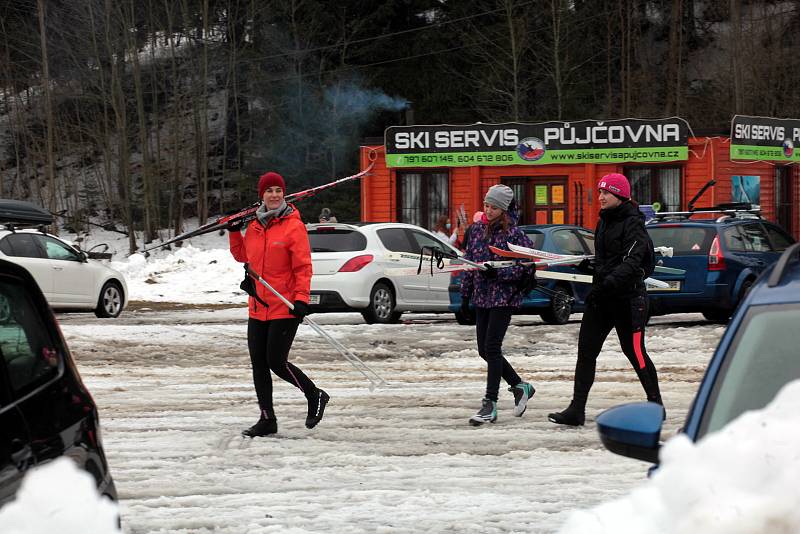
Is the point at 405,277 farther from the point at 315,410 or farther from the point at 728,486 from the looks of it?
the point at 728,486

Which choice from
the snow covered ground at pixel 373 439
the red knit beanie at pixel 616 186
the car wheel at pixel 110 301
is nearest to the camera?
the snow covered ground at pixel 373 439

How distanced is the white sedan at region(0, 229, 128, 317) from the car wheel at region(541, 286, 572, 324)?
7267 millimetres

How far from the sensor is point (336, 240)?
19.6m

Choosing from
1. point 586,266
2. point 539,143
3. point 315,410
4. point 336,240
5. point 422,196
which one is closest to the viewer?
point 315,410

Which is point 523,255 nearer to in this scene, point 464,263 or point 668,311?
point 464,263

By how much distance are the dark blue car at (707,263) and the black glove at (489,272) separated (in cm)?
827

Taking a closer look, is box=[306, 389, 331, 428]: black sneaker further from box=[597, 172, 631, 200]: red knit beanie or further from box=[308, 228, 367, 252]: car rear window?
box=[308, 228, 367, 252]: car rear window

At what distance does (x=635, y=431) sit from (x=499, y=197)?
19.2 ft

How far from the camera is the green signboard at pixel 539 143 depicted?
30156 millimetres

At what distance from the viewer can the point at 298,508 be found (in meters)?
6.89

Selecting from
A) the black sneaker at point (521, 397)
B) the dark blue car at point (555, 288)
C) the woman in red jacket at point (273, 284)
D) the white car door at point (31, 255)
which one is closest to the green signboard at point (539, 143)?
the dark blue car at point (555, 288)

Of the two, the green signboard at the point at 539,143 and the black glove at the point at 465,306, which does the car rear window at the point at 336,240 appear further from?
the green signboard at the point at 539,143

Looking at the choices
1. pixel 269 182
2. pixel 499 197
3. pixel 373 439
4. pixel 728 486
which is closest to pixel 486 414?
pixel 373 439

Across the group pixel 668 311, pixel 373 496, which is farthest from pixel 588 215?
pixel 373 496
